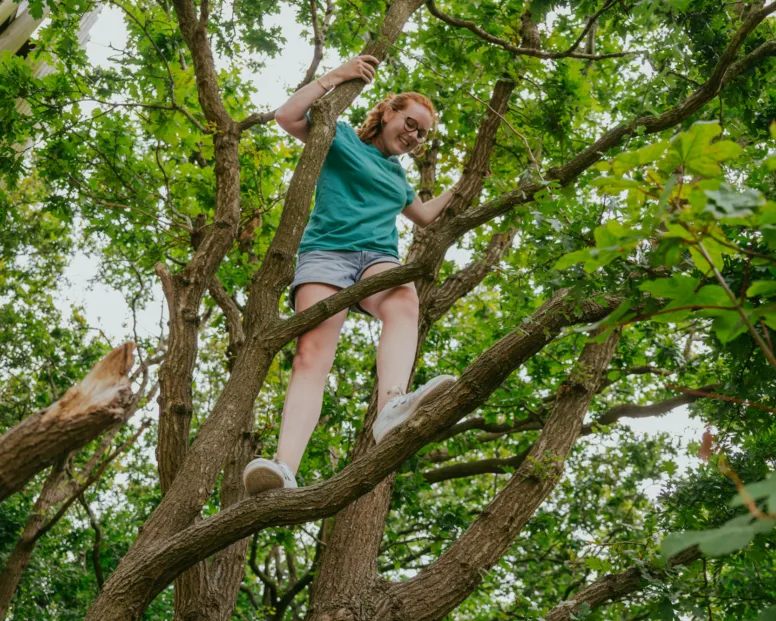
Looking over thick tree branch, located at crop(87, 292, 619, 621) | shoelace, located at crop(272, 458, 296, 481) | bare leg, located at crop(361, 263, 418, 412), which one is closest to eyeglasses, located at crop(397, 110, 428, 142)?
bare leg, located at crop(361, 263, 418, 412)

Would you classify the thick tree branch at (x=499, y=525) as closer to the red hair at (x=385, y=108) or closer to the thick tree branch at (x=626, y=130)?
the thick tree branch at (x=626, y=130)

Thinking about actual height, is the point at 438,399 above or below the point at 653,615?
above

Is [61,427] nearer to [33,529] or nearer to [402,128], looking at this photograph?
[402,128]

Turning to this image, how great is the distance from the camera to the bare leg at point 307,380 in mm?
3127

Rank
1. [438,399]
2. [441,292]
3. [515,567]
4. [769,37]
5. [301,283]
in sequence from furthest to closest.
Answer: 1. [515,567]
2. [441,292]
3. [769,37]
4. [301,283]
5. [438,399]

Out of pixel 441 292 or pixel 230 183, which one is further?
pixel 441 292

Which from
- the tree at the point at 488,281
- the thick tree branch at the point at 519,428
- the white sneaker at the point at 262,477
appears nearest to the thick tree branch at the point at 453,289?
the tree at the point at 488,281

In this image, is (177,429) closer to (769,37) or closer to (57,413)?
(57,413)

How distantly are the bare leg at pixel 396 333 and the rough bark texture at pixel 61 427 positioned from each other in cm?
146

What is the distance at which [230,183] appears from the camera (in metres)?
3.98

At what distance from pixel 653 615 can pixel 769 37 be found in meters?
2.79

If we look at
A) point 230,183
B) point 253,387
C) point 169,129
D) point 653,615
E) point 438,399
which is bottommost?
point 653,615

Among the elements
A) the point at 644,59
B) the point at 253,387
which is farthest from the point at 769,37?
the point at 253,387

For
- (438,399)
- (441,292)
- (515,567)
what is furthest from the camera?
(515,567)
